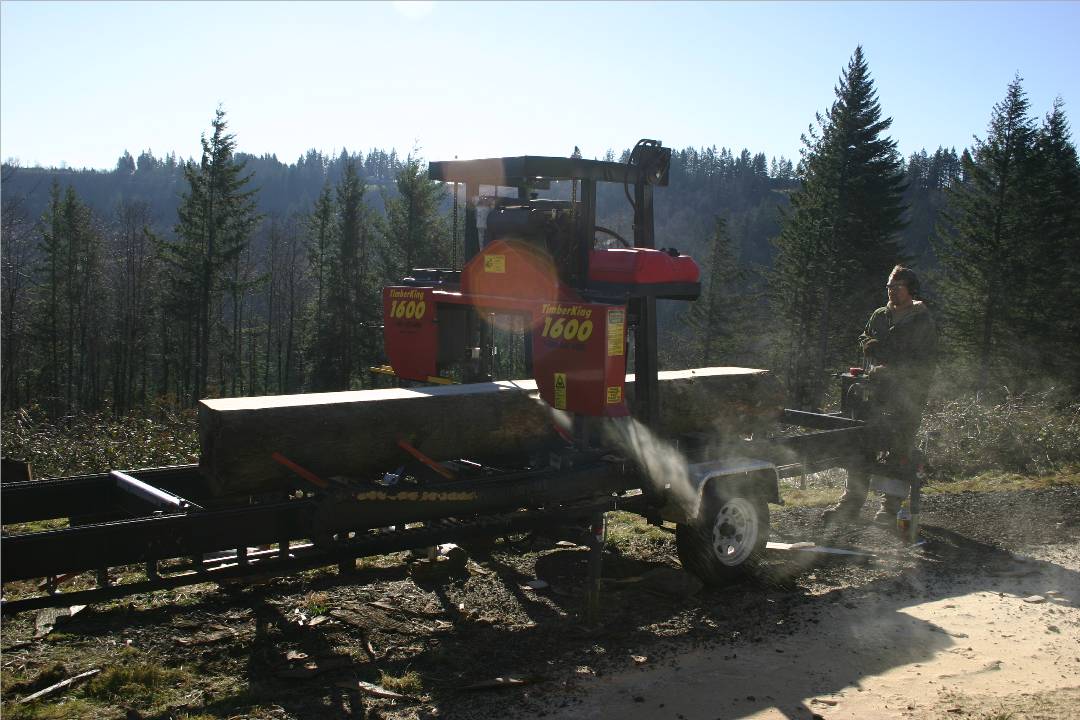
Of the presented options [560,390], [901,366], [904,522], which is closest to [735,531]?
[560,390]

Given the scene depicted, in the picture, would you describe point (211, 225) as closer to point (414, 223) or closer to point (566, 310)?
point (414, 223)

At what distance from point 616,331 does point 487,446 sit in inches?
50.8

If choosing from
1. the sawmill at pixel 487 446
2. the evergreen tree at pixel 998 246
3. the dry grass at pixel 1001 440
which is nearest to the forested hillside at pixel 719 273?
the evergreen tree at pixel 998 246

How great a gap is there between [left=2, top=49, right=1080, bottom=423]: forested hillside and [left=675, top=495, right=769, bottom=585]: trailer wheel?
15082 millimetres

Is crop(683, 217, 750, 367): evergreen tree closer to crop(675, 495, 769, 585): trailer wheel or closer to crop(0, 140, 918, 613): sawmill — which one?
crop(0, 140, 918, 613): sawmill

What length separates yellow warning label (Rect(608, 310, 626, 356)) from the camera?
5566 millimetres

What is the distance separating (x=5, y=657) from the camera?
4738 mm

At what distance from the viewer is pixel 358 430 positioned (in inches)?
208

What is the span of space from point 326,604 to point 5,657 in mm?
1876

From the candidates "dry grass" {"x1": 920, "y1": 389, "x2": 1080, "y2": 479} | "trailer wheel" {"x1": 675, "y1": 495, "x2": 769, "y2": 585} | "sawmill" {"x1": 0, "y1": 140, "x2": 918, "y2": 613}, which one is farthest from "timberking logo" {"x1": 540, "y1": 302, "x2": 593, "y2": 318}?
"dry grass" {"x1": 920, "y1": 389, "x2": 1080, "y2": 479}

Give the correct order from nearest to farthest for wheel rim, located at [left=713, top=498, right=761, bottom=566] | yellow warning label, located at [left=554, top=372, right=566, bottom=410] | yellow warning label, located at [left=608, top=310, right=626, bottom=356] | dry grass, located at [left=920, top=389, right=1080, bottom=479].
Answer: yellow warning label, located at [left=608, top=310, right=626, bottom=356] → yellow warning label, located at [left=554, top=372, right=566, bottom=410] → wheel rim, located at [left=713, top=498, right=761, bottom=566] → dry grass, located at [left=920, top=389, right=1080, bottom=479]

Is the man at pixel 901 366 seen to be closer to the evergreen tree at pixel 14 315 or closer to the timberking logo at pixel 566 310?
the timberking logo at pixel 566 310

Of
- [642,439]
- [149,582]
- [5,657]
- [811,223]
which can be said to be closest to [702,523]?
[642,439]

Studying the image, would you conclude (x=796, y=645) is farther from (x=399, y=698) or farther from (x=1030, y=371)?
(x=1030, y=371)
